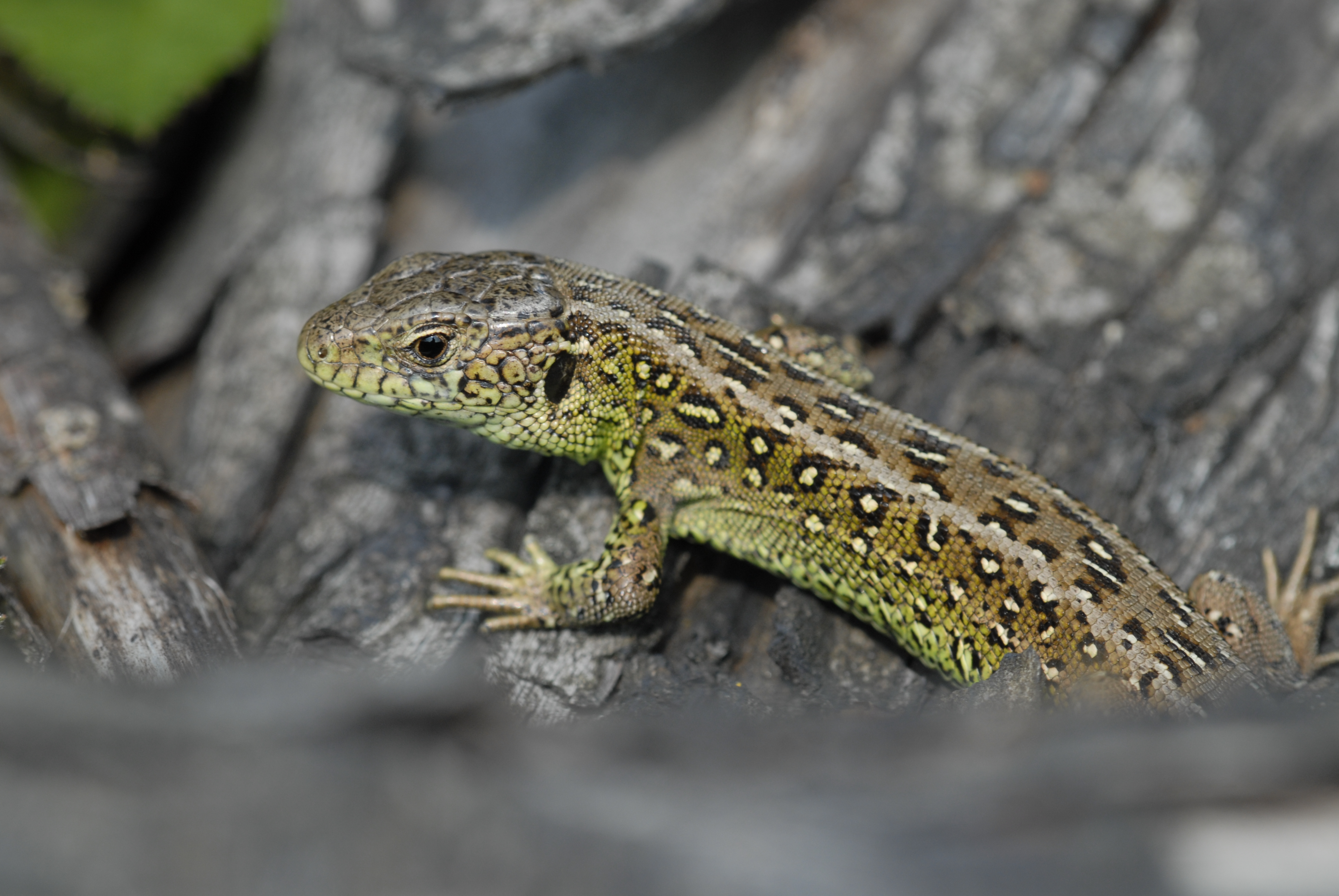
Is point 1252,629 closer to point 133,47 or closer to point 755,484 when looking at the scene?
point 755,484

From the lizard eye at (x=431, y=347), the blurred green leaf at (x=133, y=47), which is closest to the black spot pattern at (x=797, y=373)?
the lizard eye at (x=431, y=347)

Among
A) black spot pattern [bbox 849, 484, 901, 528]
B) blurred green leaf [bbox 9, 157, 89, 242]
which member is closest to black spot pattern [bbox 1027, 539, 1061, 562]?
black spot pattern [bbox 849, 484, 901, 528]

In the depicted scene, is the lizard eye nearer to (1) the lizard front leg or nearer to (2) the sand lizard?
(2) the sand lizard

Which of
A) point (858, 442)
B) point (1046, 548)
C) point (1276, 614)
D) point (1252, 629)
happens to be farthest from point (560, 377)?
point (1276, 614)

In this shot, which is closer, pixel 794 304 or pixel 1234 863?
pixel 1234 863

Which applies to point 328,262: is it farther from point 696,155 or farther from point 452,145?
point 696,155

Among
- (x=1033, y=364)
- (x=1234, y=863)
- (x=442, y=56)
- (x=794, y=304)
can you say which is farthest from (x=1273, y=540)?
(x=442, y=56)
